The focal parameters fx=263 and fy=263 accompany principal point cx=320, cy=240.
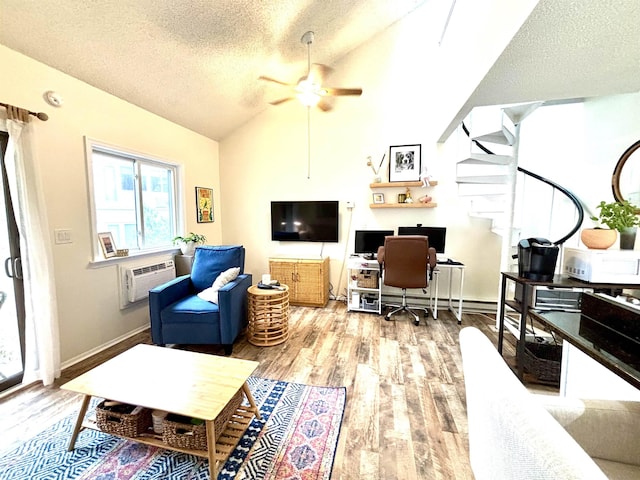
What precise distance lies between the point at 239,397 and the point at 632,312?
1865 mm

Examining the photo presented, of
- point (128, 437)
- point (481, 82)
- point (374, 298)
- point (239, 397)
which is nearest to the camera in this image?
point (128, 437)

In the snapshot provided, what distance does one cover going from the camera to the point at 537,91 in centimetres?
204

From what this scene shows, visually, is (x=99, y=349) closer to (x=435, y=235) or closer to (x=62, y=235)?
(x=62, y=235)

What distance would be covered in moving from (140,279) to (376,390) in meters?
2.62

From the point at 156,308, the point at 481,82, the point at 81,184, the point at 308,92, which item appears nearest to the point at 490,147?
the point at 481,82

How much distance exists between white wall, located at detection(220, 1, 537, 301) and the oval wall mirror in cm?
126

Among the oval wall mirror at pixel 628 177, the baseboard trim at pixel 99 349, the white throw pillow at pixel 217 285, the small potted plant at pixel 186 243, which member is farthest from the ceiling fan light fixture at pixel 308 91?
the baseboard trim at pixel 99 349

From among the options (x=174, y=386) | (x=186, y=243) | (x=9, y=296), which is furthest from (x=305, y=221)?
(x=9, y=296)

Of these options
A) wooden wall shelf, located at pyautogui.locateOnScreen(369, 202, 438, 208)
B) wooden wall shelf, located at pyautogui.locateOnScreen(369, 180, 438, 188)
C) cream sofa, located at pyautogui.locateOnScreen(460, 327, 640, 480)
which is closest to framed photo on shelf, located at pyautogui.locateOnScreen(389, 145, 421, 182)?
wooden wall shelf, located at pyautogui.locateOnScreen(369, 180, 438, 188)

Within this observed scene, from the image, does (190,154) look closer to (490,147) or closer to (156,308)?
(156,308)

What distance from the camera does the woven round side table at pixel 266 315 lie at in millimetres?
2617

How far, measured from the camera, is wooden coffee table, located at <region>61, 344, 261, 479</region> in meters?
1.25

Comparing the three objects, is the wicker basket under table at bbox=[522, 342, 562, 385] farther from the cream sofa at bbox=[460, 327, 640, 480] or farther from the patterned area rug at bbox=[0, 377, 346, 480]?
the patterned area rug at bbox=[0, 377, 346, 480]

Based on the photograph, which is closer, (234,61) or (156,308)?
(156,308)
